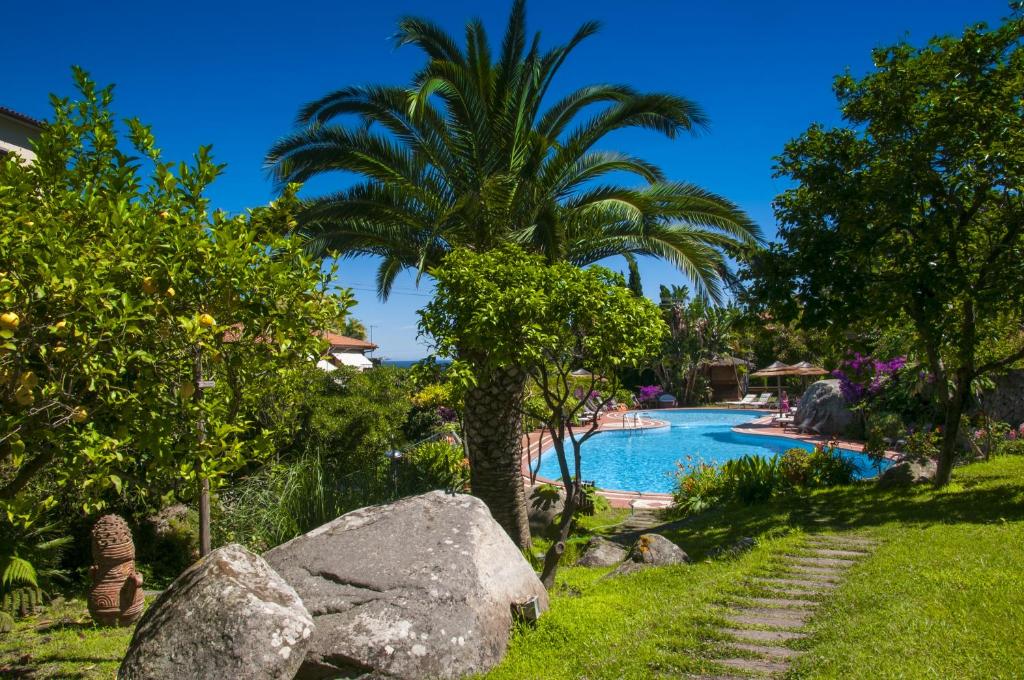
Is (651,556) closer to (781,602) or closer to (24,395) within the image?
(781,602)

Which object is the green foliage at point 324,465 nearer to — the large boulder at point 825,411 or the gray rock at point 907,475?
the gray rock at point 907,475

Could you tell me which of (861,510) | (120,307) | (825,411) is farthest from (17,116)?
(825,411)

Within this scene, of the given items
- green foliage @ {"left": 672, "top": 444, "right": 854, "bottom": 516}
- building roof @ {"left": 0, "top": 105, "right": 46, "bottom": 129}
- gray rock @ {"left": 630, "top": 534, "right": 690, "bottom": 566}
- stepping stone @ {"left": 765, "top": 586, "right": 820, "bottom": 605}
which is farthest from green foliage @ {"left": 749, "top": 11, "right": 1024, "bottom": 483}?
building roof @ {"left": 0, "top": 105, "right": 46, "bottom": 129}

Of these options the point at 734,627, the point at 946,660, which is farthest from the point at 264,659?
the point at 946,660

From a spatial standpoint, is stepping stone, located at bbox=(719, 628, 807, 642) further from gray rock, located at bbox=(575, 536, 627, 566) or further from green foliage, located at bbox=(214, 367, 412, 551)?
green foliage, located at bbox=(214, 367, 412, 551)

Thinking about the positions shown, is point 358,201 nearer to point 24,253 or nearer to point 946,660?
point 24,253

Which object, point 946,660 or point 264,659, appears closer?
point 264,659

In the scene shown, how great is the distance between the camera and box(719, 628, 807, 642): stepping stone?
5.73 metres

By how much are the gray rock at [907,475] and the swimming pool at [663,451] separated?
5.76m

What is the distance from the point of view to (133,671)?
4.54 m

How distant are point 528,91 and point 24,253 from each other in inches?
322

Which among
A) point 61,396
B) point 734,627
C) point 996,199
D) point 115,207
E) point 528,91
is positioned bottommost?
point 734,627

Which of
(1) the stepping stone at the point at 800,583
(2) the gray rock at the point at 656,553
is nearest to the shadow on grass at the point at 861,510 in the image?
(2) the gray rock at the point at 656,553

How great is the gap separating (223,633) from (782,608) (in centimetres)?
518
